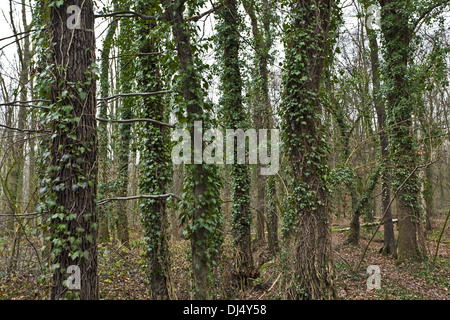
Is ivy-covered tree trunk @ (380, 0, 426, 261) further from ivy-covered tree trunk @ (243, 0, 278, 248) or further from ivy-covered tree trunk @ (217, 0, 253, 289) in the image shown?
ivy-covered tree trunk @ (217, 0, 253, 289)

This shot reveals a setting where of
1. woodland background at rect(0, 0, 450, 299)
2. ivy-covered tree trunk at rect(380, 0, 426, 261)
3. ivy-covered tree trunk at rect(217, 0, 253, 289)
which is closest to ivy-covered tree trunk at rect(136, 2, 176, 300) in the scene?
woodland background at rect(0, 0, 450, 299)

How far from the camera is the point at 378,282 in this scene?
755 cm

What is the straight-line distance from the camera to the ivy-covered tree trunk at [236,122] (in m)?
8.31

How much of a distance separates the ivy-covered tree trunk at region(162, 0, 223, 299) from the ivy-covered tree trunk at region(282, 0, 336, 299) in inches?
72.1

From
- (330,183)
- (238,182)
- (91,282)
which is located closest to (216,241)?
(91,282)

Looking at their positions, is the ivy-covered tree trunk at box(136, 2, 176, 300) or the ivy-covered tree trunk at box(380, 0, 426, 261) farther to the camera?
the ivy-covered tree trunk at box(380, 0, 426, 261)

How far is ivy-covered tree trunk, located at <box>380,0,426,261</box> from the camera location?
902 centimetres

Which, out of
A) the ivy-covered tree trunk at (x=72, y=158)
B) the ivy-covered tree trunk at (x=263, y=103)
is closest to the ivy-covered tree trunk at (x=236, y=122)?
the ivy-covered tree trunk at (x=263, y=103)

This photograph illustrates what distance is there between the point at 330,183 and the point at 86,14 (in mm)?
5027

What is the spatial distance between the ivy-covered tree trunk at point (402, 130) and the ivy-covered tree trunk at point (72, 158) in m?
8.70

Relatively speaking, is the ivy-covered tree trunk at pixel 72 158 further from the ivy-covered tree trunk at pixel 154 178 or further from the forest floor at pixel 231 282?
the ivy-covered tree trunk at pixel 154 178

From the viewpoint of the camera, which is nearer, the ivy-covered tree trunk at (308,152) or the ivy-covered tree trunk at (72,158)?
the ivy-covered tree trunk at (72,158)

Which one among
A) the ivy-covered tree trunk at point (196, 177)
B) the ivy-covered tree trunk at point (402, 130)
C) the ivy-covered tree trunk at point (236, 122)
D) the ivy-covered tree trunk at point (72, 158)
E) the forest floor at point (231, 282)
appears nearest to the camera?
the ivy-covered tree trunk at point (72, 158)
